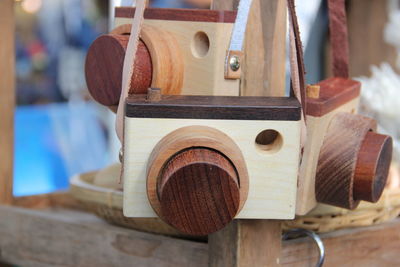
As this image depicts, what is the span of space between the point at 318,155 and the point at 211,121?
18 cm

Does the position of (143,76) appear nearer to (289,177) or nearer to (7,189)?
(289,177)

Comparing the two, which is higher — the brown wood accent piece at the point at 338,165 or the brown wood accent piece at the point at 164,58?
the brown wood accent piece at the point at 164,58

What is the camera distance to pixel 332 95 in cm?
82

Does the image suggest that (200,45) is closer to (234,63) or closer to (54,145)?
(234,63)

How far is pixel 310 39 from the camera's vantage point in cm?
231

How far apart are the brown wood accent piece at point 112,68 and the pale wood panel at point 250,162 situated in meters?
0.09

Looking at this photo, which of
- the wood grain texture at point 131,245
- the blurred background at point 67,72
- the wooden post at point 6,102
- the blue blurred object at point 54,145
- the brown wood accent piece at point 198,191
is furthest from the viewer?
the blue blurred object at point 54,145

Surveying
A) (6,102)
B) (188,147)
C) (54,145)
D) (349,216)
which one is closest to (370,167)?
(349,216)

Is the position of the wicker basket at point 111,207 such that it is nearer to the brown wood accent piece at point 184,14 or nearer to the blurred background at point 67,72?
the brown wood accent piece at point 184,14

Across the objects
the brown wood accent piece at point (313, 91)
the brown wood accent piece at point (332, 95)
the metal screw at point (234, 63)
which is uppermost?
Answer: the metal screw at point (234, 63)

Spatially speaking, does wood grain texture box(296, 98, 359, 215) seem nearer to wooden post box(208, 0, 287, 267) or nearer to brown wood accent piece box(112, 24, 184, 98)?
wooden post box(208, 0, 287, 267)

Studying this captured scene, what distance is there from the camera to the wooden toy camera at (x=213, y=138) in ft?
2.08

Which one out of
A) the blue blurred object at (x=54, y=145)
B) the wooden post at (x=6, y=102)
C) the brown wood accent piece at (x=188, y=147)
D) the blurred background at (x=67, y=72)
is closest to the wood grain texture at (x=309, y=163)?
the brown wood accent piece at (x=188, y=147)

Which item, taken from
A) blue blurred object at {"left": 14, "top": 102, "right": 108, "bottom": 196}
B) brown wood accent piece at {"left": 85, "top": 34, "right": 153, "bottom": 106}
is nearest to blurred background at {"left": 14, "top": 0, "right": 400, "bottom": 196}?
blue blurred object at {"left": 14, "top": 102, "right": 108, "bottom": 196}
